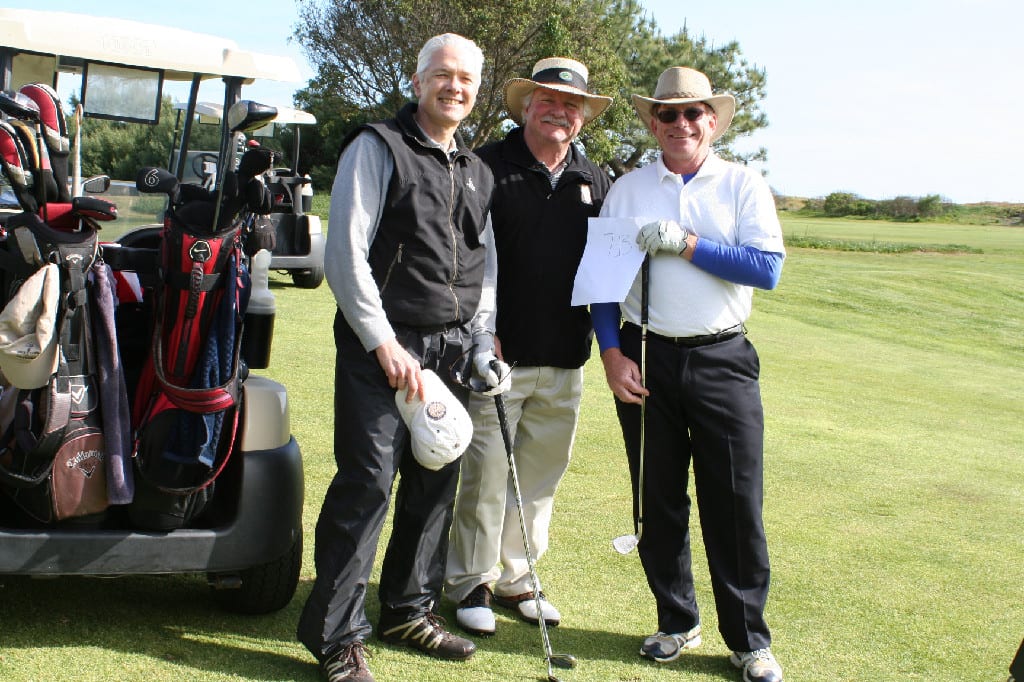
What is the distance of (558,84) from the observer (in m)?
3.82

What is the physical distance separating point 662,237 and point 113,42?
248 centimetres

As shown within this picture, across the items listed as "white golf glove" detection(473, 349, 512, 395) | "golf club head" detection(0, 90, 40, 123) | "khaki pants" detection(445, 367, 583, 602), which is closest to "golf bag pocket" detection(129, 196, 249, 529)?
"golf club head" detection(0, 90, 40, 123)

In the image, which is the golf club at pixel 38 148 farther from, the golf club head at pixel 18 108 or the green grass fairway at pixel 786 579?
the green grass fairway at pixel 786 579

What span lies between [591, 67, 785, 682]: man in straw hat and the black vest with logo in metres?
0.55

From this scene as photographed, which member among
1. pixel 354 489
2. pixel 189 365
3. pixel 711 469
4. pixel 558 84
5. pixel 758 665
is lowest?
pixel 758 665

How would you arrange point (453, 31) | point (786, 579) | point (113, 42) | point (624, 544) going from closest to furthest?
point (624, 544) < point (786, 579) < point (113, 42) < point (453, 31)

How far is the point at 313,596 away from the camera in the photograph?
3.21m

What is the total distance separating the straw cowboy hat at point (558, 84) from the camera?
384 cm

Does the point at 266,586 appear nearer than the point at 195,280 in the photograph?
No

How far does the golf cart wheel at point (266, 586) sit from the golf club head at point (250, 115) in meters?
1.24

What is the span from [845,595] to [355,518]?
77.9 inches

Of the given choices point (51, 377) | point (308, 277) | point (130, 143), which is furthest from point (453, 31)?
point (51, 377)

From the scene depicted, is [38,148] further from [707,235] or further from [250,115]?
[707,235]

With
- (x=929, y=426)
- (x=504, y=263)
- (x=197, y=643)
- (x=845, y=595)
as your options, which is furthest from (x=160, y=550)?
(x=929, y=426)
